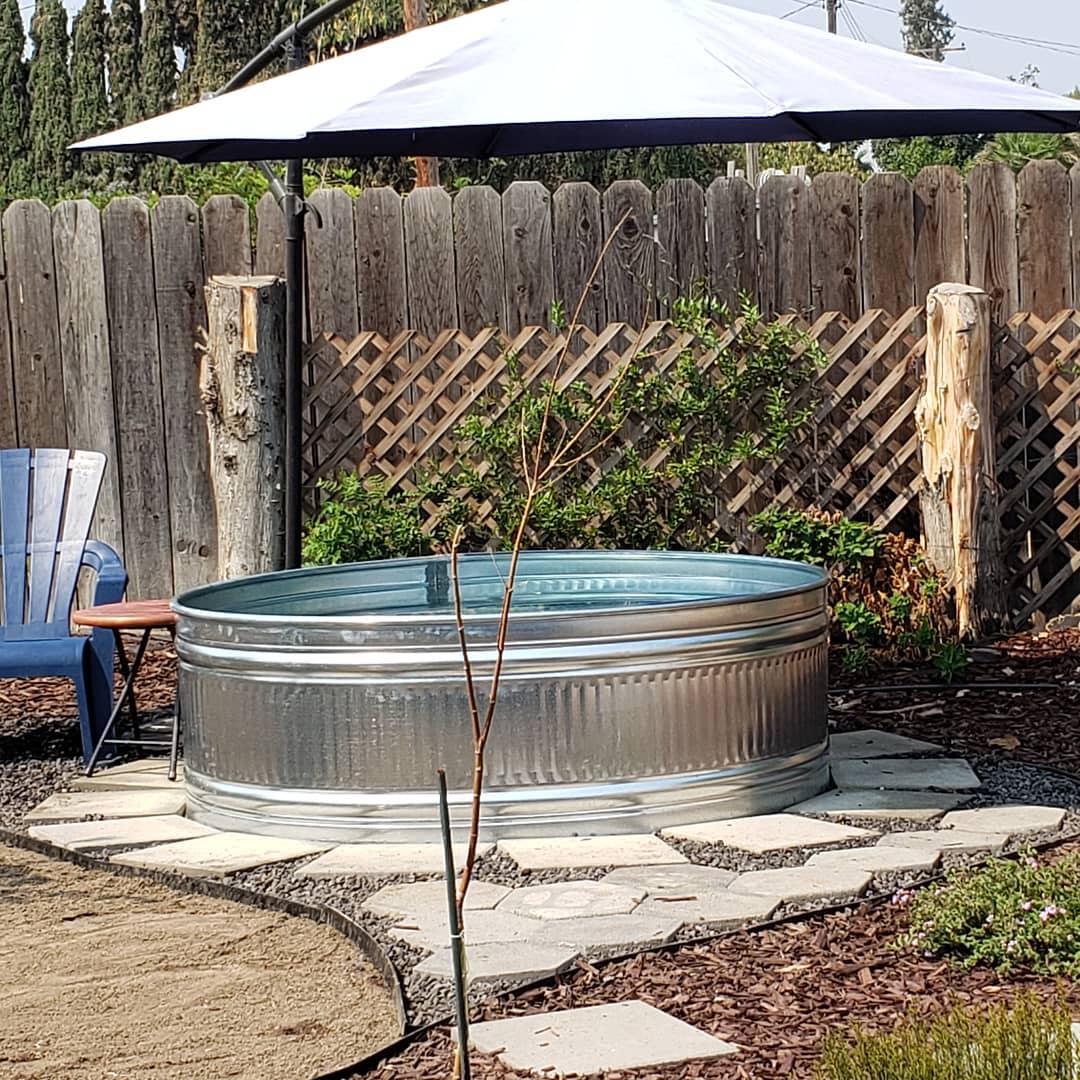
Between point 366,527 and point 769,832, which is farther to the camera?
point 366,527

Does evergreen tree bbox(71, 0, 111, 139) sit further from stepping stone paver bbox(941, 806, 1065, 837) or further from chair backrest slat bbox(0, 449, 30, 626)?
stepping stone paver bbox(941, 806, 1065, 837)

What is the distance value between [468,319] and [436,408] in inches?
15.8

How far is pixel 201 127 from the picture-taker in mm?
4379

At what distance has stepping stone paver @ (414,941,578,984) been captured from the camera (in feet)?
10.7

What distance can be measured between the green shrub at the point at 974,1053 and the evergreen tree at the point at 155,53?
26.6 m

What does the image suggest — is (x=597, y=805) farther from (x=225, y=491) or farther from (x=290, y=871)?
(x=225, y=491)

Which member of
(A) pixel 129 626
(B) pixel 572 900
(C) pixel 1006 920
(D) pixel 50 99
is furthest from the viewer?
(D) pixel 50 99


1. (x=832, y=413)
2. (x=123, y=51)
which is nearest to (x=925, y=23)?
(x=123, y=51)

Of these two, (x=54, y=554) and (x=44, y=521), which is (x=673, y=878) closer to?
(x=54, y=554)

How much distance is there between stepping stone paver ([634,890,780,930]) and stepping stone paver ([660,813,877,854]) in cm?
40

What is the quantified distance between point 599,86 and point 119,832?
2.33 metres

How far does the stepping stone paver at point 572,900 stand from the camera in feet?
12.0

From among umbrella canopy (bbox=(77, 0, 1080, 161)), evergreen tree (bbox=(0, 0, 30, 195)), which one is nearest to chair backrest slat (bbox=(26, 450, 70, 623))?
Answer: umbrella canopy (bbox=(77, 0, 1080, 161))

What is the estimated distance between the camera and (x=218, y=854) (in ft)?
14.1
